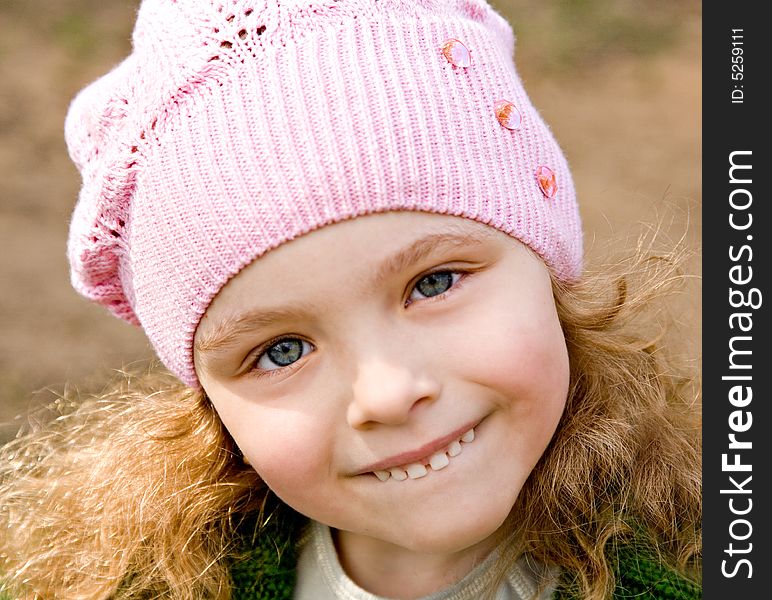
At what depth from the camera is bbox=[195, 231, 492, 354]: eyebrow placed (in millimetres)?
1630

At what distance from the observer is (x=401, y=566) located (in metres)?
2.02

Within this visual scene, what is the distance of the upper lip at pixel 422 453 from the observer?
66.3 inches

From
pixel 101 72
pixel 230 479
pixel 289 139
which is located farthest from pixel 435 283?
pixel 101 72

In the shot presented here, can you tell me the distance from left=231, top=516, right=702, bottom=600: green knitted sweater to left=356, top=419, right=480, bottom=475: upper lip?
1.40 ft

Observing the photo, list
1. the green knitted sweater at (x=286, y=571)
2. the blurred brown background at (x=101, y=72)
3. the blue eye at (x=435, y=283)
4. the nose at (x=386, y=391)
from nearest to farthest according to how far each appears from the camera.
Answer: the nose at (x=386, y=391) < the blue eye at (x=435, y=283) < the green knitted sweater at (x=286, y=571) < the blurred brown background at (x=101, y=72)

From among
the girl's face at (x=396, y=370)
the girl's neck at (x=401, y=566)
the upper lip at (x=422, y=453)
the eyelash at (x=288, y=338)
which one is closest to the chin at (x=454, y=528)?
the girl's face at (x=396, y=370)

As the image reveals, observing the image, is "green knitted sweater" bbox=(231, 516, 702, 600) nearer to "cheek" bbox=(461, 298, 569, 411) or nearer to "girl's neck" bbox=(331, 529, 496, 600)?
"girl's neck" bbox=(331, 529, 496, 600)

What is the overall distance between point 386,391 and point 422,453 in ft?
0.51

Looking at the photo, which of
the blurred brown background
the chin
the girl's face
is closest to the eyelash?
the girl's face

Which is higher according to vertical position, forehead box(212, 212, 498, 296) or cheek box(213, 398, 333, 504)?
forehead box(212, 212, 498, 296)

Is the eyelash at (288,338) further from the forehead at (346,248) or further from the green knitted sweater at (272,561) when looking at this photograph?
the green knitted sweater at (272,561)

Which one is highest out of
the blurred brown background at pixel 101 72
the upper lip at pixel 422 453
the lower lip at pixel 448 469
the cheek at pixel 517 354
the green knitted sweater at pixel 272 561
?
the cheek at pixel 517 354
